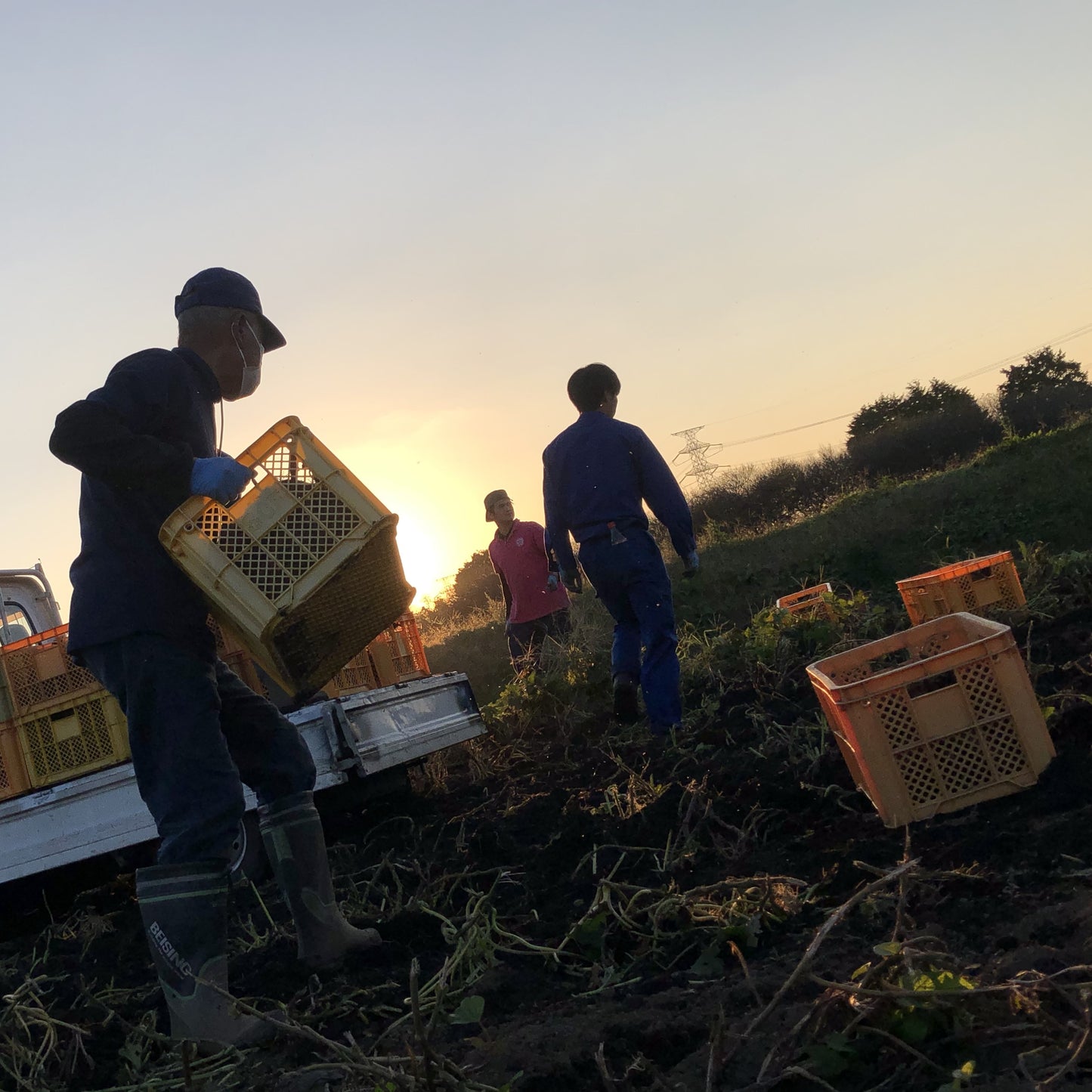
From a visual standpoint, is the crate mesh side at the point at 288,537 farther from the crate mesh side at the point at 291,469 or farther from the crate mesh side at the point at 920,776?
the crate mesh side at the point at 920,776

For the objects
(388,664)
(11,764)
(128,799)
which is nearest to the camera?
(128,799)

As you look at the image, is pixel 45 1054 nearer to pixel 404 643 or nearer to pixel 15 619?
pixel 404 643

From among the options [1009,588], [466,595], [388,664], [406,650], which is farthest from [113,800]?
[466,595]

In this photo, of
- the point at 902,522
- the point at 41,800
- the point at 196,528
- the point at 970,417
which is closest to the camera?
the point at 196,528

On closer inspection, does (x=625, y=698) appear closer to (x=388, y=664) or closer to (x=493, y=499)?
(x=388, y=664)

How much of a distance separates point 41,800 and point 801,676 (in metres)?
3.81

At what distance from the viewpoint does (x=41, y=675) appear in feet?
16.4

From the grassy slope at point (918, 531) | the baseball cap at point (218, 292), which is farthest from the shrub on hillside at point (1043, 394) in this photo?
the baseball cap at point (218, 292)

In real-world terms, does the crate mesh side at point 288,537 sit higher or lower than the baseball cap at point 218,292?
lower

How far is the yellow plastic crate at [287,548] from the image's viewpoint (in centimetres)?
272

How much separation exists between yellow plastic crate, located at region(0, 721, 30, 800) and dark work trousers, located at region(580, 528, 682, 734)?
2.78m

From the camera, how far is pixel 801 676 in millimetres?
5809

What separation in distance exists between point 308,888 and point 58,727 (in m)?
2.50

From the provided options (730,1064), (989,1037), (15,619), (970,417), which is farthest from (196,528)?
(970,417)
